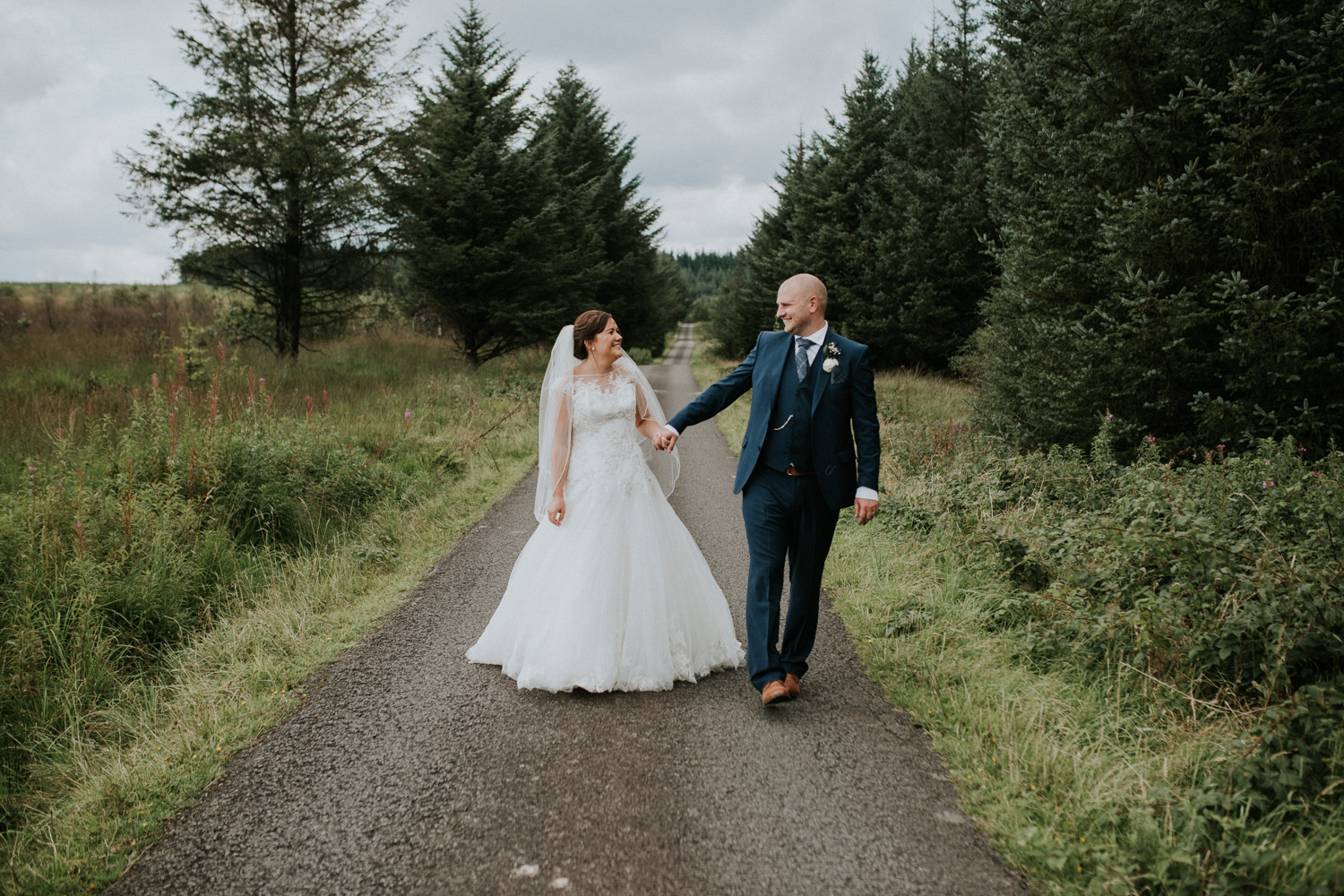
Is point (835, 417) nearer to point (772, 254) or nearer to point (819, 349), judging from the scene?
point (819, 349)

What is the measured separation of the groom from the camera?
11.9 feet

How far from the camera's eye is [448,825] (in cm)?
274

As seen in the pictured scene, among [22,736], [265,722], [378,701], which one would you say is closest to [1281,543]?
[378,701]

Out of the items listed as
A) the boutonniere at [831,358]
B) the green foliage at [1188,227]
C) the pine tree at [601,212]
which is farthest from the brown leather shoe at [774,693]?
the pine tree at [601,212]

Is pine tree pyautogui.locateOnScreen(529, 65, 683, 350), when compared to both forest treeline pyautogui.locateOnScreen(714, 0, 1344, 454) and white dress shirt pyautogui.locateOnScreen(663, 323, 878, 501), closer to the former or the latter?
forest treeline pyautogui.locateOnScreen(714, 0, 1344, 454)

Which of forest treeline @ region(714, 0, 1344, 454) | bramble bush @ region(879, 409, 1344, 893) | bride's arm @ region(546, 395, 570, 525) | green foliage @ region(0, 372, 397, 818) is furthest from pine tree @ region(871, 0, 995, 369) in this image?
bride's arm @ region(546, 395, 570, 525)

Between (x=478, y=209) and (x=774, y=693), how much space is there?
16974mm

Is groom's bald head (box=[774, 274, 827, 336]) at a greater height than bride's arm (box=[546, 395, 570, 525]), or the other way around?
groom's bald head (box=[774, 274, 827, 336])

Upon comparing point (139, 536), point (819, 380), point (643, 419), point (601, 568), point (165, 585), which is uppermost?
point (819, 380)

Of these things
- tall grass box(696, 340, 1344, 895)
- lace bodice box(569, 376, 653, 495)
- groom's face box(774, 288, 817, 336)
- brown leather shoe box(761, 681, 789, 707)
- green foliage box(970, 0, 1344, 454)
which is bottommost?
brown leather shoe box(761, 681, 789, 707)

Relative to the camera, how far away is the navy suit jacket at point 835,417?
3.62 m

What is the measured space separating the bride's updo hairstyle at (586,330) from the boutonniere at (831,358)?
1.43 meters

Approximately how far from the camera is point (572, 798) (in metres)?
2.90

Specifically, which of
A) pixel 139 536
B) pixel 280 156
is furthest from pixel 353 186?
pixel 139 536
